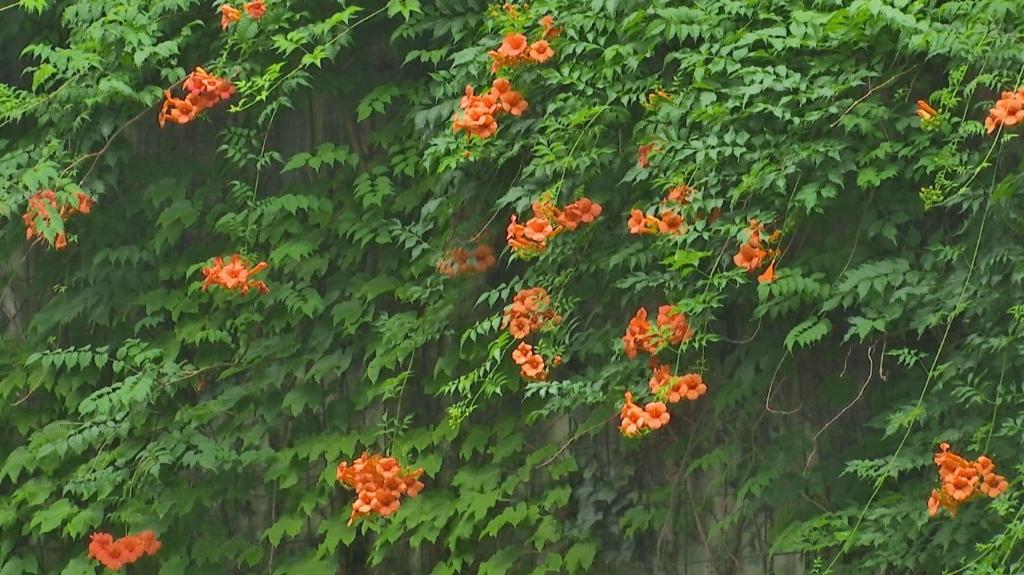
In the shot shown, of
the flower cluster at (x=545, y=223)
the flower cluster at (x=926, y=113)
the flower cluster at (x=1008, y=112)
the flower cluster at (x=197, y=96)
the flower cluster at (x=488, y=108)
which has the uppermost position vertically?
the flower cluster at (x=1008, y=112)

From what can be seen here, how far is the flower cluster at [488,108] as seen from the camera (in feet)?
17.8

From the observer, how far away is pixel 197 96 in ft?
19.6

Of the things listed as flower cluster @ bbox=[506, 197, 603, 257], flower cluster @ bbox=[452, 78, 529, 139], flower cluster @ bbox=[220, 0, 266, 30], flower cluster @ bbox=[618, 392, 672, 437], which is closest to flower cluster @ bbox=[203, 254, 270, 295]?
flower cluster @ bbox=[220, 0, 266, 30]

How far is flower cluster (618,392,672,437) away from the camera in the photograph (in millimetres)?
4965

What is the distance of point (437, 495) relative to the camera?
5.77 metres

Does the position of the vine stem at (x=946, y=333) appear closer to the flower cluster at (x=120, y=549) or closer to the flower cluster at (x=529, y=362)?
the flower cluster at (x=529, y=362)

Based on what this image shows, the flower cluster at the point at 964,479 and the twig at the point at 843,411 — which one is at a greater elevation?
the flower cluster at the point at 964,479

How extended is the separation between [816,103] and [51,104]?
120 inches

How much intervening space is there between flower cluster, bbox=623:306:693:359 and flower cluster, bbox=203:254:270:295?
1504mm

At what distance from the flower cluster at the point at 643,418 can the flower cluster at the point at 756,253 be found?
1.61 ft

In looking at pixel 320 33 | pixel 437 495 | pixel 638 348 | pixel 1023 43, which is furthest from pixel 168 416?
pixel 1023 43

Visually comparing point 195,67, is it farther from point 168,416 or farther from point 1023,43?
point 1023,43

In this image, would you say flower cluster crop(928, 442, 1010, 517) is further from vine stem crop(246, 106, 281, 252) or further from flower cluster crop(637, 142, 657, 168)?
A: vine stem crop(246, 106, 281, 252)

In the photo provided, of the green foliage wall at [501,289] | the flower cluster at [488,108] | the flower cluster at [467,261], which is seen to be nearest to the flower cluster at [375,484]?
the green foliage wall at [501,289]
